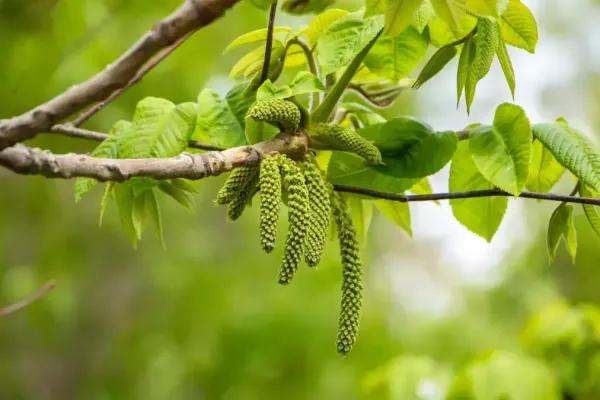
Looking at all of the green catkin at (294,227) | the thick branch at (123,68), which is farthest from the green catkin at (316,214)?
the thick branch at (123,68)

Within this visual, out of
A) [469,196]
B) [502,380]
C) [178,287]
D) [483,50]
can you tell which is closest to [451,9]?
[483,50]

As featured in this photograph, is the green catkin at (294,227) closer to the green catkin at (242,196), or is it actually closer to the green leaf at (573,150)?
the green catkin at (242,196)

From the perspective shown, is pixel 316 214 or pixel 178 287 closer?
pixel 316 214

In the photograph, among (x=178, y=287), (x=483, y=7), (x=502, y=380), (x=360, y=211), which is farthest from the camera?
(x=178, y=287)

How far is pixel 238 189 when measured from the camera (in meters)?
0.63

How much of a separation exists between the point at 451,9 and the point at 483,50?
0.42ft

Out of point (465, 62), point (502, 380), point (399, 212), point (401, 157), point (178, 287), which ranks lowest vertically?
point (178, 287)

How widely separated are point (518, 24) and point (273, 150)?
0.27 metres

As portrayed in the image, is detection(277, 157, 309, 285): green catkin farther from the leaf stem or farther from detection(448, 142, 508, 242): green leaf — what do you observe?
detection(448, 142, 508, 242): green leaf

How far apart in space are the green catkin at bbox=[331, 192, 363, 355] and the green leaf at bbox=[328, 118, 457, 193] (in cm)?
3

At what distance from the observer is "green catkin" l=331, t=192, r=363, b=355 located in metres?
0.62

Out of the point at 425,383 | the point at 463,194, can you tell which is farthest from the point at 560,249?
the point at 463,194

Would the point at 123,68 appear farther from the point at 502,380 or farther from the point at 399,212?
the point at 502,380

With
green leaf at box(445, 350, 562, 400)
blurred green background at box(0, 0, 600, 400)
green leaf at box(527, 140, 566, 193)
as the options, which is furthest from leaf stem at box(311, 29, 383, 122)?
blurred green background at box(0, 0, 600, 400)
